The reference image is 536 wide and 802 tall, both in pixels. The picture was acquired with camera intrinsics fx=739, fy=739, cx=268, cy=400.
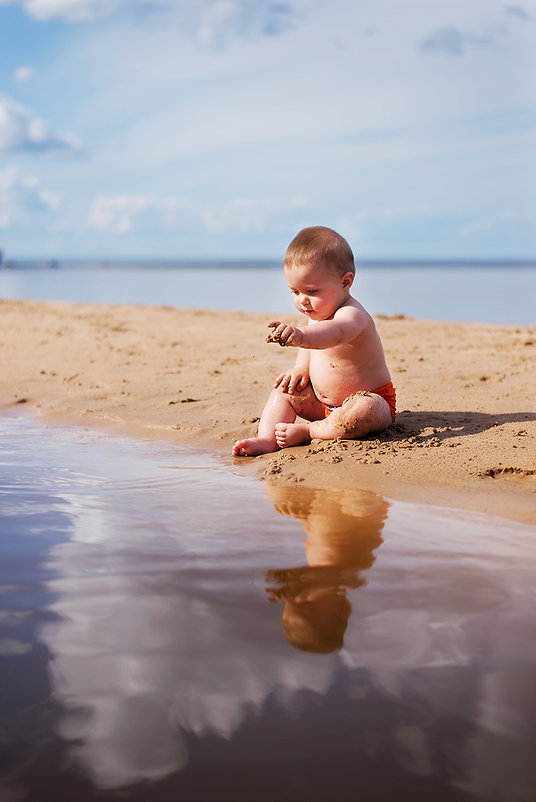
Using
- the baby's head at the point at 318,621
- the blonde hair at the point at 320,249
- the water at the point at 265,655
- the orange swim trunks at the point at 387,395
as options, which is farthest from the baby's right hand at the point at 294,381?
the baby's head at the point at 318,621

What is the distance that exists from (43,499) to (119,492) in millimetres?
248

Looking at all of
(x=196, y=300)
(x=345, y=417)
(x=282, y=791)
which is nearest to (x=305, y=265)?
(x=345, y=417)

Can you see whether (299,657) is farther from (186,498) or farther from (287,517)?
(186,498)

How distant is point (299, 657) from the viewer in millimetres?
1322

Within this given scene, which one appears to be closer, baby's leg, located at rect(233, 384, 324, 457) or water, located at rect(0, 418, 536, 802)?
water, located at rect(0, 418, 536, 802)

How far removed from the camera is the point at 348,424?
3084mm

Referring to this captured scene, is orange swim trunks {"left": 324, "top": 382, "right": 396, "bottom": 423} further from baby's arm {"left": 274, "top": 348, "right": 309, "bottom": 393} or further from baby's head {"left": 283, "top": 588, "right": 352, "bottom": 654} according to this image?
baby's head {"left": 283, "top": 588, "right": 352, "bottom": 654}

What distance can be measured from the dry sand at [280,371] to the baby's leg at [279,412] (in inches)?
4.4

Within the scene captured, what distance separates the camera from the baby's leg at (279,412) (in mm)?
3171

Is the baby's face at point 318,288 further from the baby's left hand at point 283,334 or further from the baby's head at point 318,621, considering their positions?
the baby's head at point 318,621

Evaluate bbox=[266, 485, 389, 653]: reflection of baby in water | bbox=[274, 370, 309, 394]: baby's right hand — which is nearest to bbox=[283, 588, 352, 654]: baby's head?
bbox=[266, 485, 389, 653]: reflection of baby in water

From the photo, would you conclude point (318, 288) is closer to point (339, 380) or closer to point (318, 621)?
point (339, 380)

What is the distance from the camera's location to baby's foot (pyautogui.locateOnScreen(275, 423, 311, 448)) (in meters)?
3.16

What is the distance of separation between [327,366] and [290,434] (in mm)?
350
